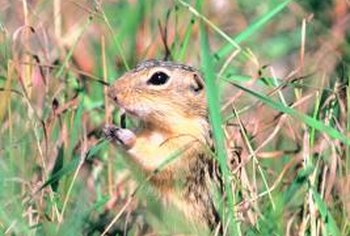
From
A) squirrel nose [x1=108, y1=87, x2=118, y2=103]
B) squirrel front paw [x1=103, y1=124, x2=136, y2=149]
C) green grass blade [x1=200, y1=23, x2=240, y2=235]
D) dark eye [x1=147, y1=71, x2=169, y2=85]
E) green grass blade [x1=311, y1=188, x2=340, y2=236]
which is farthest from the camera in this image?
dark eye [x1=147, y1=71, x2=169, y2=85]

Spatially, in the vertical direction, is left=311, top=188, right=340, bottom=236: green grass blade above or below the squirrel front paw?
below

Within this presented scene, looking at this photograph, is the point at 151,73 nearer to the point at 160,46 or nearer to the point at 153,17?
the point at 160,46

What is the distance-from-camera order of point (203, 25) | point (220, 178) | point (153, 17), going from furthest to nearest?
point (153, 17) → point (220, 178) → point (203, 25)

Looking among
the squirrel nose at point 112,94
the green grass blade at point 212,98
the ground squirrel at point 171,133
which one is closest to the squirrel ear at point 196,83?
the ground squirrel at point 171,133

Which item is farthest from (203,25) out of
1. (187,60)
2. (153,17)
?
(153,17)

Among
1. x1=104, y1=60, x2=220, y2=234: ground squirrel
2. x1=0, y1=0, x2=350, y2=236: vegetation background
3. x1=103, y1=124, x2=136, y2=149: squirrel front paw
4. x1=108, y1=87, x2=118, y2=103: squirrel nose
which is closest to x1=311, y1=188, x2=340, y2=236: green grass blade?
x1=0, y1=0, x2=350, y2=236: vegetation background

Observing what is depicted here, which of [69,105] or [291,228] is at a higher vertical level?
[69,105]

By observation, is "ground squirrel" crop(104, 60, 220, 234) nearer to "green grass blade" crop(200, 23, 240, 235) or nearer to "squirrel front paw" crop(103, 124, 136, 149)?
"squirrel front paw" crop(103, 124, 136, 149)

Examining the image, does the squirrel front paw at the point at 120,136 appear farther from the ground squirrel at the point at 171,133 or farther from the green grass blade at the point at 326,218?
the green grass blade at the point at 326,218
